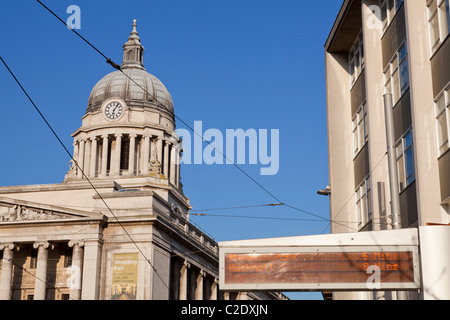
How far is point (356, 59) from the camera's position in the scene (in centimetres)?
3200

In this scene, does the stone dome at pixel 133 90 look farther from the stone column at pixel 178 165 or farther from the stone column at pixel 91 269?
the stone column at pixel 91 269

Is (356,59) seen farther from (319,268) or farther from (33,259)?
(33,259)

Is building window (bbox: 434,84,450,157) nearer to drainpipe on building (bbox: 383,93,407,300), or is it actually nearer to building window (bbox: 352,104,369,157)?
drainpipe on building (bbox: 383,93,407,300)

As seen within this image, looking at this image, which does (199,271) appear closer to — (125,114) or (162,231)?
(162,231)

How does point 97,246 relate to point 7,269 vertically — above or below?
above

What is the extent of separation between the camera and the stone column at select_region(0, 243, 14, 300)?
202ft

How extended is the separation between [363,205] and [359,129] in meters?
3.06

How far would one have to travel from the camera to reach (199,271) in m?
75.0

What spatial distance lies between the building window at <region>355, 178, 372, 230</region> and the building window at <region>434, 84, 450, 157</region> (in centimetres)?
757

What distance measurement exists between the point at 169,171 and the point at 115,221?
94.3 ft

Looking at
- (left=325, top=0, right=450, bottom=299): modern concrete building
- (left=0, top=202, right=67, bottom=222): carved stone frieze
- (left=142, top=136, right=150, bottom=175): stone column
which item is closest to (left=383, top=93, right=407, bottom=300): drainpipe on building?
(left=325, top=0, right=450, bottom=299): modern concrete building

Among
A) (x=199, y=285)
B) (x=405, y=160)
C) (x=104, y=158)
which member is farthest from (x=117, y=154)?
(x=405, y=160)

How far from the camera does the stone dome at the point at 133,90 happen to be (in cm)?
9200
